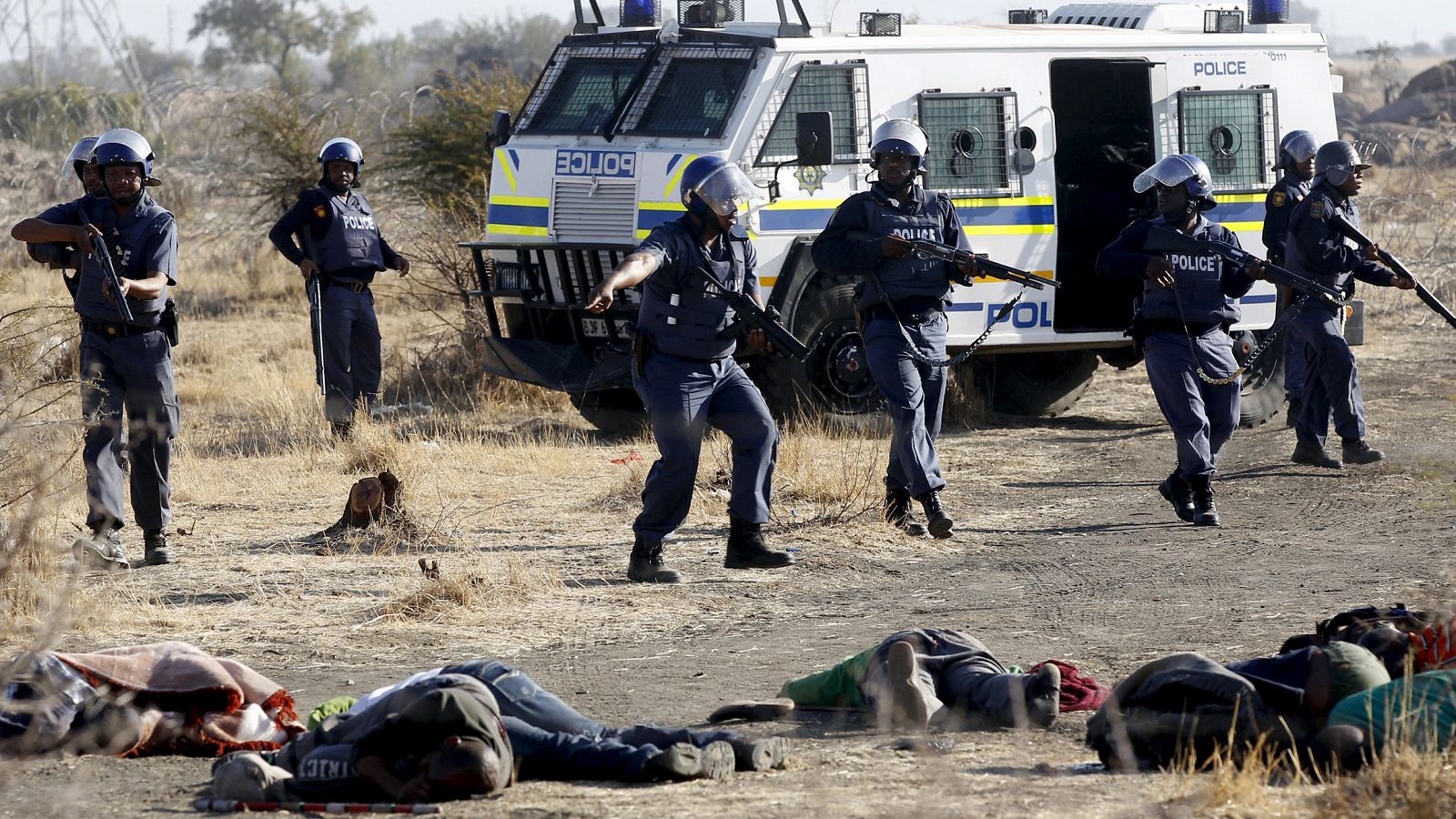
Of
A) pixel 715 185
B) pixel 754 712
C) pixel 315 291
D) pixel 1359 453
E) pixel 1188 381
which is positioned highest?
pixel 715 185

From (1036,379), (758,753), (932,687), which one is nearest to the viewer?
(758,753)

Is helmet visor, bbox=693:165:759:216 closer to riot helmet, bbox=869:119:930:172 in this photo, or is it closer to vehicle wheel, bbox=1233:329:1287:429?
riot helmet, bbox=869:119:930:172

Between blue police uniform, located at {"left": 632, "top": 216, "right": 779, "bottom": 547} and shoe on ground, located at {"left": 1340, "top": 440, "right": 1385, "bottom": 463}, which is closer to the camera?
blue police uniform, located at {"left": 632, "top": 216, "right": 779, "bottom": 547}

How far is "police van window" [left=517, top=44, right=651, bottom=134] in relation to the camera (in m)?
11.5

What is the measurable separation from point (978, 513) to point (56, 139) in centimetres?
2920

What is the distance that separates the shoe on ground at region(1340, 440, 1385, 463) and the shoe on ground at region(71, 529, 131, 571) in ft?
22.5

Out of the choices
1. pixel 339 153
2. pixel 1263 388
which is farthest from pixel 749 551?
pixel 1263 388

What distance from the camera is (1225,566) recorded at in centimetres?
829

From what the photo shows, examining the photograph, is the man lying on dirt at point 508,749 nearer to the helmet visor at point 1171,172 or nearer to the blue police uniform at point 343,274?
the helmet visor at point 1171,172

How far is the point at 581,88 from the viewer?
1170 cm

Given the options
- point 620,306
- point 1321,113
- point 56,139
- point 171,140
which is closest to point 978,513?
point 620,306

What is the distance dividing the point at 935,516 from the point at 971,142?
3619 mm

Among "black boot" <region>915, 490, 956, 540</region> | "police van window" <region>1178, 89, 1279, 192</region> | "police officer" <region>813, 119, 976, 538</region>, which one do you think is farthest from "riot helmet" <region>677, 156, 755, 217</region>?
"police van window" <region>1178, 89, 1279, 192</region>

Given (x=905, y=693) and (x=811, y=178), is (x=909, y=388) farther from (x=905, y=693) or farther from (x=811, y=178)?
(x=905, y=693)
